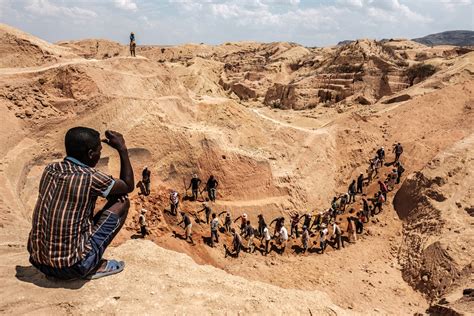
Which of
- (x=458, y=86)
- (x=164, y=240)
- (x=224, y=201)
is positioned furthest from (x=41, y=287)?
(x=458, y=86)

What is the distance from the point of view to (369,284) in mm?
11172

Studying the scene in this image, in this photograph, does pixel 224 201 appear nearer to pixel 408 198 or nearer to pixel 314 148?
pixel 314 148

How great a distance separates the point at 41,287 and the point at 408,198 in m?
14.0

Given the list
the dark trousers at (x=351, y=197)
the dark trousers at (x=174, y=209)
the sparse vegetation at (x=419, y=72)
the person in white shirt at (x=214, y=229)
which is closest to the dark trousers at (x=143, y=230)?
the dark trousers at (x=174, y=209)

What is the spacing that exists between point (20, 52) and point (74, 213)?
566 inches

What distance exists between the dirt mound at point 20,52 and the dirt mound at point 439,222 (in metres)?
15.5

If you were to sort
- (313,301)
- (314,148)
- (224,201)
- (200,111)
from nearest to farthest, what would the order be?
(313,301) < (224,201) < (200,111) < (314,148)

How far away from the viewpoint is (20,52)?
15.2 meters

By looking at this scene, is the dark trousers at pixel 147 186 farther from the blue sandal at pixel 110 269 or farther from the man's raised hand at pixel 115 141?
the man's raised hand at pixel 115 141

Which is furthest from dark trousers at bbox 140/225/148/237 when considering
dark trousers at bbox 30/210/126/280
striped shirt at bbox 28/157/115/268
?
striped shirt at bbox 28/157/115/268

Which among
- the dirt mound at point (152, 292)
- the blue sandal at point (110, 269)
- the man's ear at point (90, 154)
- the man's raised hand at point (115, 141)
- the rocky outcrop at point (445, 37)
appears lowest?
the dirt mound at point (152, 292)

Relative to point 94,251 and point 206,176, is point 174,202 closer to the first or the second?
point 206,176

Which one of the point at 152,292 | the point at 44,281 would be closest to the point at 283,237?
the point at 152,292

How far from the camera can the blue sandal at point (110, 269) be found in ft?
14.3
